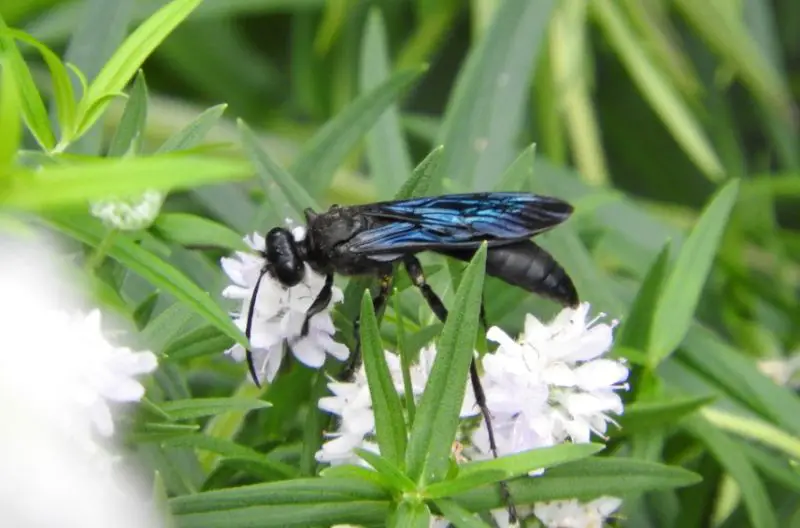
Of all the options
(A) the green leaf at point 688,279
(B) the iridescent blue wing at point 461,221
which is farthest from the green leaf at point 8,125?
(A) the green leaf at point 688,279

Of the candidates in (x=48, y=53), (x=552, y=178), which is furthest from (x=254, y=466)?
(x=552, y=178)

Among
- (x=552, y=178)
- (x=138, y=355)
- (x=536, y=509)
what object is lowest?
(x=536, y=509)

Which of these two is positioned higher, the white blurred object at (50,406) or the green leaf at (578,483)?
the white blurred object at (50,406)

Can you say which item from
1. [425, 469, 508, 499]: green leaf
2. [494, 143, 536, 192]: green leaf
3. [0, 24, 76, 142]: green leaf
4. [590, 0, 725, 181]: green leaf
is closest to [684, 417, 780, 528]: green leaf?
[494, 143, 536, 192]: green leaf

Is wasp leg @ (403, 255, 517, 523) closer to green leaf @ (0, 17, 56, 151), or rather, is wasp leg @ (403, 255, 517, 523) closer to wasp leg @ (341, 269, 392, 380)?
wasp leg @ (341, 269, 392, 380)

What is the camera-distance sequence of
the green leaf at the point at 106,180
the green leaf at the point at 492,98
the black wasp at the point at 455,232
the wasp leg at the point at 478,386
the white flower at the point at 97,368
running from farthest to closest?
the green leaf at the point at 492,98, the black wasp at the point at 455,232, the wasp leg at the point at 478,386, the white flower at the point at 97,368, the green leaf at the point at 106,180

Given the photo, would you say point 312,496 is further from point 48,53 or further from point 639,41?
point 639,41

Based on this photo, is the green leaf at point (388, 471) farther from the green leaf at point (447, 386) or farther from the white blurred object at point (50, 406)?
the white blurred object at point (50, 406)
